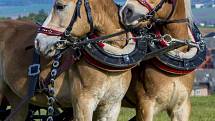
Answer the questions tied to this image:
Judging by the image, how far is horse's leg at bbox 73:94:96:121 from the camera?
247 inches

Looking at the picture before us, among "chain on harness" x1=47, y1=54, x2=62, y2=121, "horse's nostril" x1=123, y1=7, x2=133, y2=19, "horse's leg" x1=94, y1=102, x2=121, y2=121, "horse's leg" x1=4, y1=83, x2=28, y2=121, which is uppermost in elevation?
"horse's nostril" x1=123, y1=7, x2=133, y2=19

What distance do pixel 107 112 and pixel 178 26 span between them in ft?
3.95

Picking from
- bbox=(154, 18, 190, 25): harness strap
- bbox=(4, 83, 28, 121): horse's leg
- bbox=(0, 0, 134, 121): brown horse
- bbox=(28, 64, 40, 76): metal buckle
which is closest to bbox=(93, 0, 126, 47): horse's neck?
bbox=(0, 0, 134, 121): brown horse

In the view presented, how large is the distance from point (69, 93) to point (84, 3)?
93 cm

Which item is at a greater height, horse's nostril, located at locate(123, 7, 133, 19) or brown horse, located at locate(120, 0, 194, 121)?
horse's nostril, located at locate(123, 7, 133, 19)

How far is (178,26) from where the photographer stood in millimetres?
6871

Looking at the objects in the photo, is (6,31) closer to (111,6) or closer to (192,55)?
(111,6)

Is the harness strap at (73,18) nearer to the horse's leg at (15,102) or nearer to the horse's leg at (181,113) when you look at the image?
the horse's leg at (181,113)

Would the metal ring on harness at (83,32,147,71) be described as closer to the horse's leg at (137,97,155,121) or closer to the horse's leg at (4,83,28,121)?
the horse's leg at (137,97,155,121)

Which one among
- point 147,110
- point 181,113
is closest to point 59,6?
point 147,110

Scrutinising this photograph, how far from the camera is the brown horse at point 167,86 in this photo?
6.81 metres

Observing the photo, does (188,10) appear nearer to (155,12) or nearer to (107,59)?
(155,12)

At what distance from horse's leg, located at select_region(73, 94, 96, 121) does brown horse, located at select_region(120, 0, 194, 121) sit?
0.75m

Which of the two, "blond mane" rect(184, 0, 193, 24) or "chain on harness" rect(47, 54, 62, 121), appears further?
"blond mane" rect(184, 0, 193, 24)
